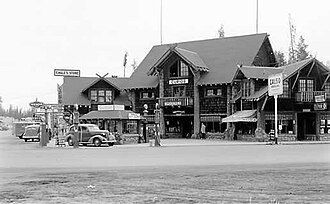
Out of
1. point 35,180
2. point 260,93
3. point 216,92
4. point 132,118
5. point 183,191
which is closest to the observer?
point 183,191

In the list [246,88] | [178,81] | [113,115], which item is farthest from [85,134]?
[178,81]

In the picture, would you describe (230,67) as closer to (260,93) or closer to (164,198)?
(260,93)

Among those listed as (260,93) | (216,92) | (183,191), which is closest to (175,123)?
Answer: (216,92)

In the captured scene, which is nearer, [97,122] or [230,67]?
[97,122]

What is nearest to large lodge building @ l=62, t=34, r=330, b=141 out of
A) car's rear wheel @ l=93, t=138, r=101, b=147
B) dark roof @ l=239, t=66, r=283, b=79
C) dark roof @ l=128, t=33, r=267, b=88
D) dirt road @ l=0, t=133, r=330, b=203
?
dark roof @ l=128, t=33, r=267, b=88

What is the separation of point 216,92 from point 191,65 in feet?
13.4

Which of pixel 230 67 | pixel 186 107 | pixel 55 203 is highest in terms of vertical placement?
pixel 230 67

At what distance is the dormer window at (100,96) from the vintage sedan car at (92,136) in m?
23.7

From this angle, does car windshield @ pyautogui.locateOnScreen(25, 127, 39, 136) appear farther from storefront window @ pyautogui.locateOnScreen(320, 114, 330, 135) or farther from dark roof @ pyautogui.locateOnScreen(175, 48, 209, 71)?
storefront window @ pyautogui.locateOnScreen(320, 114, 330, 135)

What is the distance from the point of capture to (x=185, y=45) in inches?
2687

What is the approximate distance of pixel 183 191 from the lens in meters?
12.7

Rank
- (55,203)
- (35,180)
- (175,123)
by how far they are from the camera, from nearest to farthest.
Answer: (55,203)
(35,180)
(175,123)

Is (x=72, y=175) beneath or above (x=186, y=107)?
beneath

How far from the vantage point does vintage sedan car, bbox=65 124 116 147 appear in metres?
41.9
